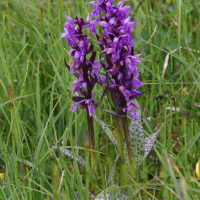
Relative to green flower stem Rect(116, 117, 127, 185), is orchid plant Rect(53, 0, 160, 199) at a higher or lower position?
higher

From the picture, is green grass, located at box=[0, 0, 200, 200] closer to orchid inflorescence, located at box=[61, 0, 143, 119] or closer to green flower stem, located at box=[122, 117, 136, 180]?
green flower stem, located at box=[122, 117, 136, 180]

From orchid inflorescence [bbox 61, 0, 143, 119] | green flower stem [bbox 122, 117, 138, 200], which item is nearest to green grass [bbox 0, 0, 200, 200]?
green flower stem [bbox 122, 117, 138, 200]

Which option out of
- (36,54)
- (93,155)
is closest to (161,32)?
(36,54)

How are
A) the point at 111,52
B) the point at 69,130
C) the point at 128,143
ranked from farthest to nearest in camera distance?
the point at 69,130, the point at 128,143, the point at 111,52

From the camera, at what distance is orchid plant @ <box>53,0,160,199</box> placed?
1.43 meters

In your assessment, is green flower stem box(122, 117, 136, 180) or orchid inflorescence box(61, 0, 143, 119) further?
green flower stem box(122, 117, 136, 180)

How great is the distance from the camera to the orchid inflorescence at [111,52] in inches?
55.9

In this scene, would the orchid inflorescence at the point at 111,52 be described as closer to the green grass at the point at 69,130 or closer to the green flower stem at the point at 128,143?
the green flower stem at the point at 128,143

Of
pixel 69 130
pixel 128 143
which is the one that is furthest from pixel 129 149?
pixel 69 130

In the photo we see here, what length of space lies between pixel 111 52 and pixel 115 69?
0.09 m

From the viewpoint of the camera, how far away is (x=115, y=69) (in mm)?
1452

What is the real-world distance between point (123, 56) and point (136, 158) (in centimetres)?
59

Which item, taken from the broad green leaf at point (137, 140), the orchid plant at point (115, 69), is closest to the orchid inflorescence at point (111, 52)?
the orchid plant at point (115, 69)

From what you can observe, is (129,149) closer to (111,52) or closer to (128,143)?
(128,143)
